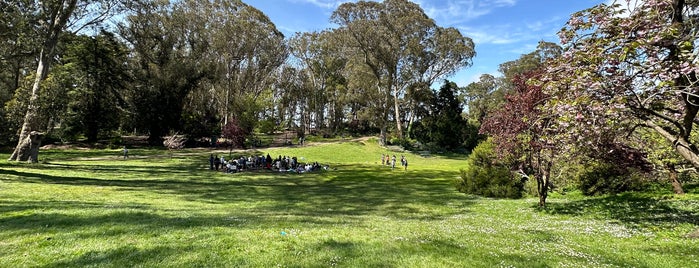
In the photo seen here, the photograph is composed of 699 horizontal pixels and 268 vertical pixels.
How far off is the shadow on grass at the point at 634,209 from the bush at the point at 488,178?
11.7 ft

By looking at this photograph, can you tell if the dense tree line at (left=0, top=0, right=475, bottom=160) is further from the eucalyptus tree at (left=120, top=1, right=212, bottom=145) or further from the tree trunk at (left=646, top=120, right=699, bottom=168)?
the tree trunk at (left=646, top=120, right=699, bottom=168)

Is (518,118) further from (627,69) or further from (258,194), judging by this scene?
(258,194)

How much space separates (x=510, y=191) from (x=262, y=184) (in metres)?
15.3

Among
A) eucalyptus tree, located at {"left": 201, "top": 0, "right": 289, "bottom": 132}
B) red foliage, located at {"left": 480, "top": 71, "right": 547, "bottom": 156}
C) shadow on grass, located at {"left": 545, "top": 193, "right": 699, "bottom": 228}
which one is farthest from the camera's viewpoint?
eucalyptus tree, located at {"left": 201, "top": 0, "right": 289, "bottom": 132}

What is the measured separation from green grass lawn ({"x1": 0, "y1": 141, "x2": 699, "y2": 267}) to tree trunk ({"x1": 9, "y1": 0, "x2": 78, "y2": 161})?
6103 millimetres

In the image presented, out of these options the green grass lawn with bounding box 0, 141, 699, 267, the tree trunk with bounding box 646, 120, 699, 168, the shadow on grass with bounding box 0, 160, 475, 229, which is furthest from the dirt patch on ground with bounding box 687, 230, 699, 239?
the shadow on grass with bounding box 0, 160, 475, 229

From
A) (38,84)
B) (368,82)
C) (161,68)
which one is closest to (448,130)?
(368,82)

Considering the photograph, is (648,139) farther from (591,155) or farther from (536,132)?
(536,132)

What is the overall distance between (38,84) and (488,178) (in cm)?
3102

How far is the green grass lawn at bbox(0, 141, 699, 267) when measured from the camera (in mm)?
7258

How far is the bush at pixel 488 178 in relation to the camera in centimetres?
1952

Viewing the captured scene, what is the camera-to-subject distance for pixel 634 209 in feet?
43.5

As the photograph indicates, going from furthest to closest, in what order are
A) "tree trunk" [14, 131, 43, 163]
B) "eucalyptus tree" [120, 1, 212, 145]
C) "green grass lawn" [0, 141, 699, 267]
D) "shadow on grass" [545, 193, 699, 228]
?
"eucalyptus tree" [120, 1, 212, 145], "tree trunk" [14, 131, 43, 163], "shadow on grass" [545, 193, 699, 228], "green grass lawn" [0, 141, 699, 267]

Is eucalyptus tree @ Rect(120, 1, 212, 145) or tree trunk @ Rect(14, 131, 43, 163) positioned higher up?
eucalyptus tree @ Rect(120, 1, 212, 145)
